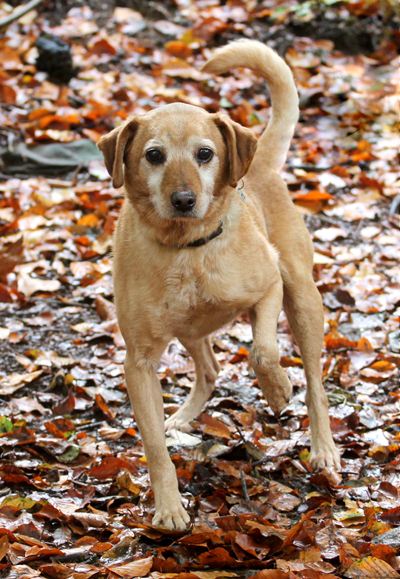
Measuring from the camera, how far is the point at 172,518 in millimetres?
3193

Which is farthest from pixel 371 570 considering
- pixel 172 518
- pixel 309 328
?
pixel 309 328

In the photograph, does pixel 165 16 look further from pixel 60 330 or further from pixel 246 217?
pixel 246 217

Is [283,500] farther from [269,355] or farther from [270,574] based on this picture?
[270,574]

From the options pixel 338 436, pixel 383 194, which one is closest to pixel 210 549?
pixel 338 436

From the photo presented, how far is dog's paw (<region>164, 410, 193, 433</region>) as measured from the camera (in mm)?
4309

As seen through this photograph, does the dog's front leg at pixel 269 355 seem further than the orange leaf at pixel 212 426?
No

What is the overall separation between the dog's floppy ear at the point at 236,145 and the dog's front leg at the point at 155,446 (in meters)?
1.03

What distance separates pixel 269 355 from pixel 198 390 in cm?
113

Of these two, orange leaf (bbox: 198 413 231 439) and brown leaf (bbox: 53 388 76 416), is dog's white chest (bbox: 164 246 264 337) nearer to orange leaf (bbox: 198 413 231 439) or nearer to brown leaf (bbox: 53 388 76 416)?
orange leaf (bbox: 198 413 231 439)

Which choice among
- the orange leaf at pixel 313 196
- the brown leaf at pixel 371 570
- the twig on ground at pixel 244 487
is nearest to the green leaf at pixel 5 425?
the twig on ground at pixel 244 487

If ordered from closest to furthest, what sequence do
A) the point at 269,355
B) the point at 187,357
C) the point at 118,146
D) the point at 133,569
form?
the point at 133,569, the point at 118,146, the point at 269,355, the point at 187,357

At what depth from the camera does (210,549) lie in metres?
2.88

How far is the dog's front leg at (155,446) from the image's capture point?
3.23 m

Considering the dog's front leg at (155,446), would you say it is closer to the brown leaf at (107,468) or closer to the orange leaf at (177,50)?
the brown leaf at (107,468)
